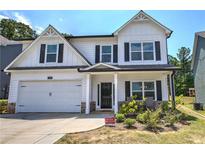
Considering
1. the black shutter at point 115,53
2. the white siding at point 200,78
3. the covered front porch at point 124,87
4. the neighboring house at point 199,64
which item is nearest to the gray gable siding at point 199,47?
the neighboring house at point 199,64

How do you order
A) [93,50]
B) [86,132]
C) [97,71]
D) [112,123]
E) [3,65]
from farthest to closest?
[3,65]
[93,50]
[97,71]
[112,123]
[86,132]

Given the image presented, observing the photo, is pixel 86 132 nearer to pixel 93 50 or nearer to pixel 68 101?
pixel 68 101

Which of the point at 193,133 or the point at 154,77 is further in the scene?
the point at 154,77

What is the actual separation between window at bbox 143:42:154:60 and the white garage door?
17.2ft

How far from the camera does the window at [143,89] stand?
1313cm

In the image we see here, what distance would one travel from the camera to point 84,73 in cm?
1300

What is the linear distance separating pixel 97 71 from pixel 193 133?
6810mm

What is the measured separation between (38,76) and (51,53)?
1999mm

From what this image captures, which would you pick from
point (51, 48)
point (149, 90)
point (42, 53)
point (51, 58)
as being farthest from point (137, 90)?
point (42, 53)

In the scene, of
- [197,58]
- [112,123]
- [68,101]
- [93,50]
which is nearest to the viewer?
[112,123]

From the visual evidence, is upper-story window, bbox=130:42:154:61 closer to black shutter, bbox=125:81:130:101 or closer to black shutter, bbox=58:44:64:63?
black shutter, bbox=125:81:130:101
